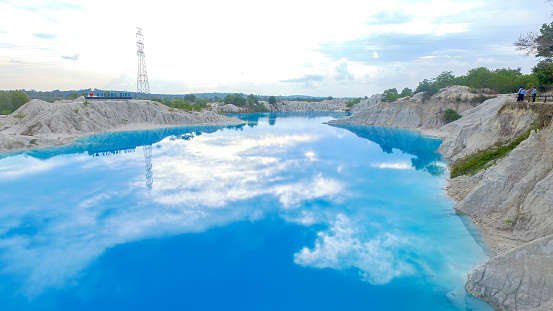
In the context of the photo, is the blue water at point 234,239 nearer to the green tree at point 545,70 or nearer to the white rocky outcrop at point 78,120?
the green tree at point 545,70

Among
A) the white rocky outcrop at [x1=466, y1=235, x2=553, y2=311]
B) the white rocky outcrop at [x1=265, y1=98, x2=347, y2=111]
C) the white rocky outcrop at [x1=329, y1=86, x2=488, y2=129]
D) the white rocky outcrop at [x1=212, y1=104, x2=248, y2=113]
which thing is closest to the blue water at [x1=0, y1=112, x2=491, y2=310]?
the white rocky outcrop at [x1=466, y1=235, x2=553, y2=311]

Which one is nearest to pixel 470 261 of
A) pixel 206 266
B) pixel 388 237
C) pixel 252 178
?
pixel 388 237

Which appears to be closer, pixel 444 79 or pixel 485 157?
pixel 485 157

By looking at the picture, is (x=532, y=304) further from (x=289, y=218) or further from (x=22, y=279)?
(x=22, y=279)

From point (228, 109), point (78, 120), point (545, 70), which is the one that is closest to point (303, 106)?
point (228, 109)

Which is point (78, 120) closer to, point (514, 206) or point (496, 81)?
point (514, 206)

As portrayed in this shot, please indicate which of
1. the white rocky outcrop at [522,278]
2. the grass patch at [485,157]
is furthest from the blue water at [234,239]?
the grass patch at [485,157]

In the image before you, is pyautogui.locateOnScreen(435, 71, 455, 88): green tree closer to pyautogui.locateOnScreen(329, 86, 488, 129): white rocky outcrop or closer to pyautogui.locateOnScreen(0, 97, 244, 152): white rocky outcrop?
pyautogui.locateOnScreen(329, 86, 488, 129): white rocky outcrop
